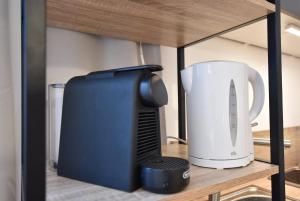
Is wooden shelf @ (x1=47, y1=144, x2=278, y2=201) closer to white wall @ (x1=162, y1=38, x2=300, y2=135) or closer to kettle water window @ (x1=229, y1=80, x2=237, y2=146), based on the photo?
kettle water window @ (x1=229, y1=80, x2=237, y2=146)

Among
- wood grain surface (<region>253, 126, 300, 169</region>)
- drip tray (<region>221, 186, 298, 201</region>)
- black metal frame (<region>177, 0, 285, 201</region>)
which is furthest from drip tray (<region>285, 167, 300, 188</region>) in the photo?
black metal frame (<region>177, 0, 285, 201</region>)

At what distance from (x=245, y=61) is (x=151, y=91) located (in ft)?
4.45

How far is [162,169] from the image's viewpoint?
39cm

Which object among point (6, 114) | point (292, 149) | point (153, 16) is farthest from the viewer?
point (292, 149)

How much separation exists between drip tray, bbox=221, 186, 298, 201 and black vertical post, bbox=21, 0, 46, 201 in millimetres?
1098

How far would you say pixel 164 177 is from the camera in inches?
15.5

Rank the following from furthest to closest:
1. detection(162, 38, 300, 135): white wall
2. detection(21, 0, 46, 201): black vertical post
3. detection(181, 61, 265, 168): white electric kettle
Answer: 1. detection(162, 38, 300, 135): white wall
2. detection(181, 61, 265, 168): white electric kettle
3. detection(21, 0, 46, 201): black vertical post

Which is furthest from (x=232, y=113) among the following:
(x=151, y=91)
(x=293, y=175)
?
(x=293, y=175)

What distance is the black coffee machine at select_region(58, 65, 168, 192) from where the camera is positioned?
419mm

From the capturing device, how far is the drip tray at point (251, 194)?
1.21 metres

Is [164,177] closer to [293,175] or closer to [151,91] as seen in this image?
[151,91]

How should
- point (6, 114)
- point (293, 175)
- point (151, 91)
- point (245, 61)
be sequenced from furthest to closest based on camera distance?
1. point (293, 175)
2. point (245, 61)
3. point (6, 114)
4. point (151, 91)

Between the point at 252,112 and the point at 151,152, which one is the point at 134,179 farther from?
the point at 252,112

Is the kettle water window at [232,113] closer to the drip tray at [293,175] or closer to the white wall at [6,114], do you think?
the white wall at [6,114]
